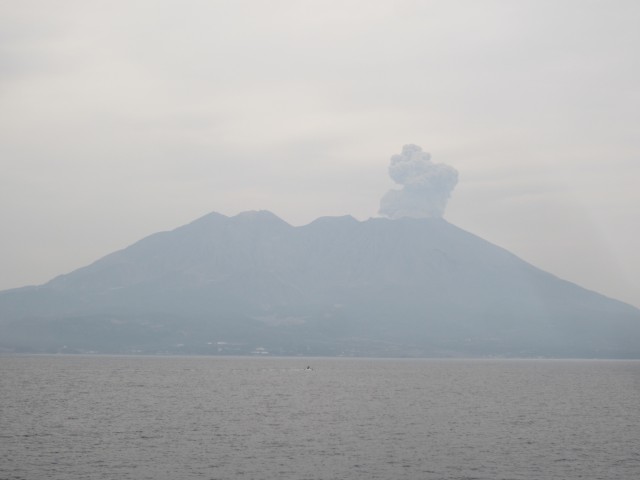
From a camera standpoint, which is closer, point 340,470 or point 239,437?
point 340,470

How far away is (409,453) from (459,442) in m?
9.39

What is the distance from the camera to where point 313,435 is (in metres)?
94.1

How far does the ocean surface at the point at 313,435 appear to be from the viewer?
7206 cm

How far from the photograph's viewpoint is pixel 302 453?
266 feet

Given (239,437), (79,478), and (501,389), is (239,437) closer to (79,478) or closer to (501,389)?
(79,478)

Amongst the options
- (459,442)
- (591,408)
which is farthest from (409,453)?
(591,408)

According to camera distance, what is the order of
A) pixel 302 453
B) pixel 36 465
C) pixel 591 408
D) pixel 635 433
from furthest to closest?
pixel 591 408 < pixel 635 433 < pixel 302 453 < pixel 36 465

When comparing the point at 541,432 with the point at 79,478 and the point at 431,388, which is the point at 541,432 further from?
the point at 431,388

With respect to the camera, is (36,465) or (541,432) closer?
(36,465)

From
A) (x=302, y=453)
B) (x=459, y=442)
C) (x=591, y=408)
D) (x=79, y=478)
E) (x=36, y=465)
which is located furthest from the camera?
(x=591, y=408)

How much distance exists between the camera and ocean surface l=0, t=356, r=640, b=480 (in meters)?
72.1

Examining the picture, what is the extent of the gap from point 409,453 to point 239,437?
18.8m

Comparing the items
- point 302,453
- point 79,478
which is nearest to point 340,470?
point 302,453

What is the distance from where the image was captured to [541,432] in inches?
3863
